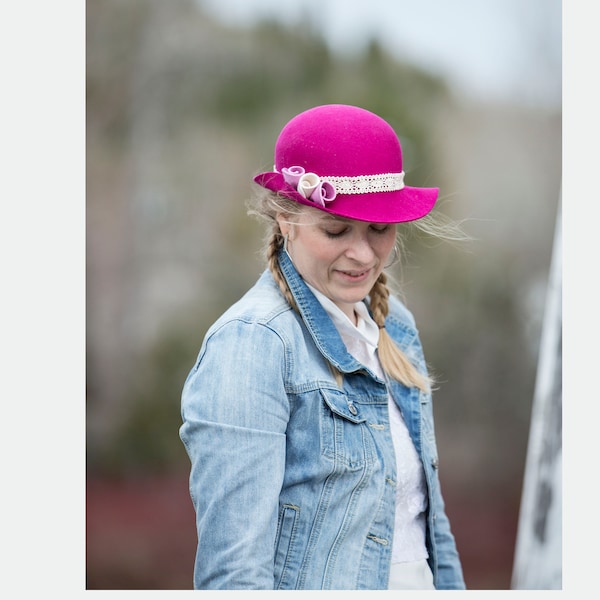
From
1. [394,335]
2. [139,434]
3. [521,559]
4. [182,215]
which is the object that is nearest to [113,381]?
[139,434]

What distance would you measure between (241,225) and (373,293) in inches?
153

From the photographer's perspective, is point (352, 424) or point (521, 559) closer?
point (352, 424)

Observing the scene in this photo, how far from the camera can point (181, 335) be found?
5410 millimetres

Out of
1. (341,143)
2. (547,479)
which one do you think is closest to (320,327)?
(341,143)

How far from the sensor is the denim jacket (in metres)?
1.21

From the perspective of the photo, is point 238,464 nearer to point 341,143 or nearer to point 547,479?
point 341,143

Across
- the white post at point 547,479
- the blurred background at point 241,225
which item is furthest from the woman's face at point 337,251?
the blurred background at point 241,225

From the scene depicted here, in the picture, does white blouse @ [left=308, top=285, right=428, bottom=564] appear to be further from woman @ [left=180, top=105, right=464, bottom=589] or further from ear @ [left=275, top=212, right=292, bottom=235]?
ear @ [left=275, top=212, right=292, bottom=235]

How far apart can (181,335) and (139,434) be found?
76 centimetres

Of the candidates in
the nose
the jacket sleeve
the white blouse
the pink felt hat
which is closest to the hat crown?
the pink felt hat

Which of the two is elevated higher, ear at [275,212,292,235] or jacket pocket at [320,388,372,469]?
ear at [275,212,292,235]

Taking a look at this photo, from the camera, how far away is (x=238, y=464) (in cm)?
120

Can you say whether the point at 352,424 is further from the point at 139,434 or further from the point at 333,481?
the point at 139,434
